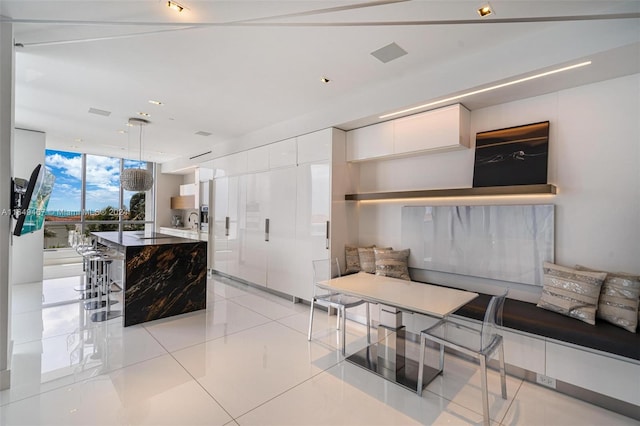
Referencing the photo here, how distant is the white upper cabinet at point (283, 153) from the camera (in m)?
4.74

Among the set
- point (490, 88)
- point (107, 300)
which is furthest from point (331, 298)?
point (107, 300)

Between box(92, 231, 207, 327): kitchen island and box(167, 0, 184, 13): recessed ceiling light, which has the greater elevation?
box(167, 0, 184, 13): recessed ceiling light

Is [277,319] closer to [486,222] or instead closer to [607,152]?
[486,222]

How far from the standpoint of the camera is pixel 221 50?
2.83 metres

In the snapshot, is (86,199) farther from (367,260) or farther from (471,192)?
(471,192)

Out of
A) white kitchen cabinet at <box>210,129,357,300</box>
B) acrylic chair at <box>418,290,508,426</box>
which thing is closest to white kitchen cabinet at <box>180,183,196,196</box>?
white kitchen cabinet at <box>210,129,357,300</box>

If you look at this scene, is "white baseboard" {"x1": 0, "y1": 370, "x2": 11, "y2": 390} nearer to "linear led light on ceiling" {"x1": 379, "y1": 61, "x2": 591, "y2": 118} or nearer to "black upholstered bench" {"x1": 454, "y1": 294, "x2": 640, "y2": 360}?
"black upholstered bench" {"x1": 454, "y1": 294, "x2": 640, "y2": 360}

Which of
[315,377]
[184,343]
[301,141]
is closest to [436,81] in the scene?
[301,141]

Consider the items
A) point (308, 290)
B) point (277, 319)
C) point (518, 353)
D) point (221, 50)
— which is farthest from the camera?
point (308, 290)

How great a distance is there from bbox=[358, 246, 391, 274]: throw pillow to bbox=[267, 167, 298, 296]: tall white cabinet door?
1148 mm

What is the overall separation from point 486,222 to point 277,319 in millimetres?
2921

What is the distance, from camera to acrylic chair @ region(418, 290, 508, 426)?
2.03 meters

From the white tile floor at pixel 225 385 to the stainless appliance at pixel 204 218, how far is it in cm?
347

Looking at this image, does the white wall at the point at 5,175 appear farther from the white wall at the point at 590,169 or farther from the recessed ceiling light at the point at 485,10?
the white wall at the point at 590,169
